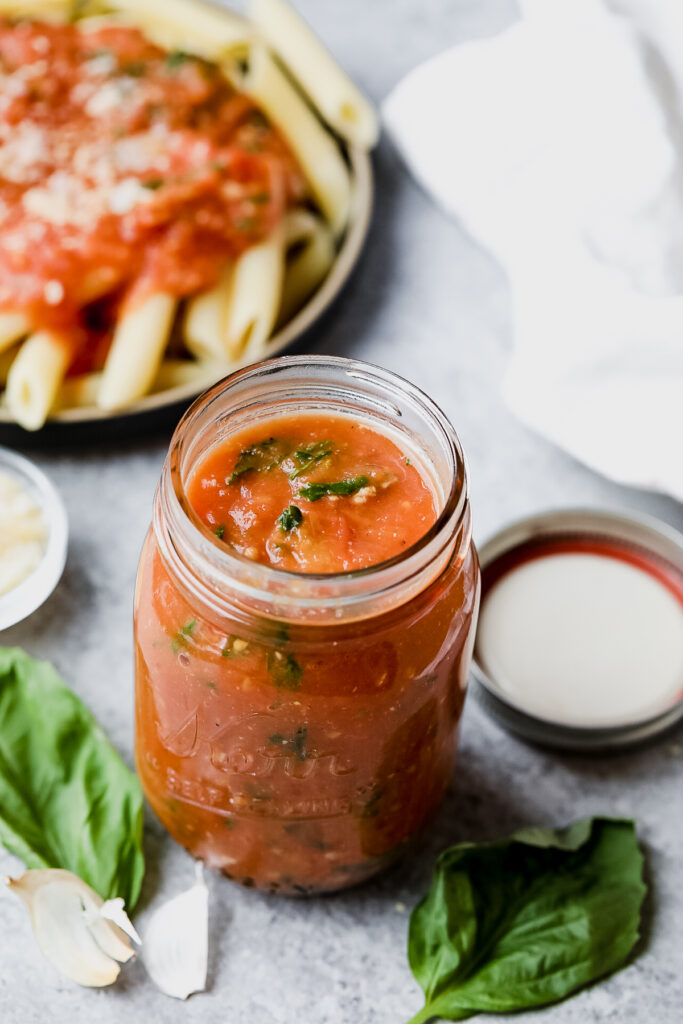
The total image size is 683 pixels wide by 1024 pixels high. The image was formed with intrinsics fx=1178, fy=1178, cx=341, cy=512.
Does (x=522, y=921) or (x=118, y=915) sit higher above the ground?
(x=118, y=915)

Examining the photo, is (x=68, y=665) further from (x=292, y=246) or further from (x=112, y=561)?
(x=292, y=246)

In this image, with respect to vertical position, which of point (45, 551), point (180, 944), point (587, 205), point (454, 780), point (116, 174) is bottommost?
point (454, 780)

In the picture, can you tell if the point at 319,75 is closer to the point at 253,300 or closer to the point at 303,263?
the point at 303,263

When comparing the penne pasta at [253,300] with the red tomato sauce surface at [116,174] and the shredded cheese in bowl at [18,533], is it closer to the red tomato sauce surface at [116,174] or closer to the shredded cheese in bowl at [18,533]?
the red tomato sauce surface at [116,174]

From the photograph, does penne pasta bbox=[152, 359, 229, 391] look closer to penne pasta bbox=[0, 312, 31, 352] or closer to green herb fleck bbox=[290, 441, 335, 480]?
penne pasta bbox=[0, 312, 31, 352]

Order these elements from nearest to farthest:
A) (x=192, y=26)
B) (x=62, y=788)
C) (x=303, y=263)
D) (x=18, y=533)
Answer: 1. (x=62, y=788)
2. (x=18, y=533)
3. (x=303, y=263)
4. (x=192, y=26)

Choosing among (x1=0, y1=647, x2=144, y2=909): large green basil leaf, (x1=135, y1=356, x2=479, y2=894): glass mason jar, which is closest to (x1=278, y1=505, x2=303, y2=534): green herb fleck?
(x1=135, y1=356, x2=479, y2=894): glass mason jar

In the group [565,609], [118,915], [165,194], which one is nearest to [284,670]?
[118,915]

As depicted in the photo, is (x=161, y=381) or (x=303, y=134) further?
(x=303, y=134)
